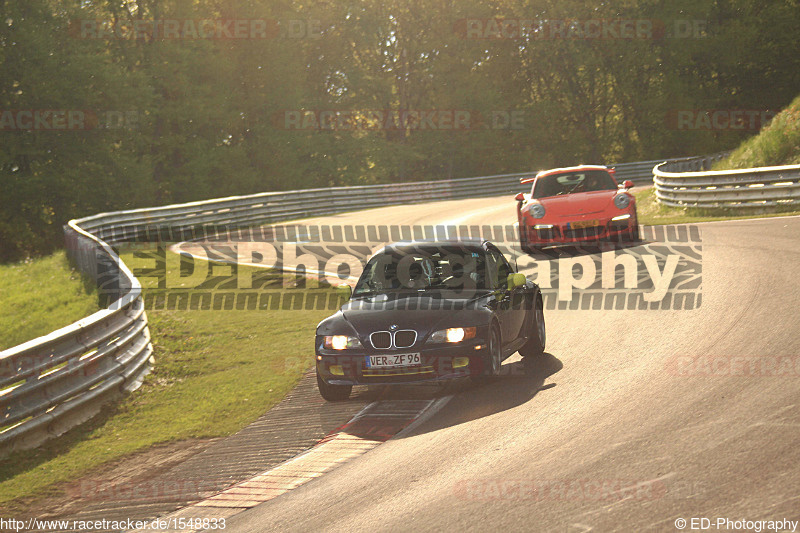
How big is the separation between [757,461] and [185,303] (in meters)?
12.0

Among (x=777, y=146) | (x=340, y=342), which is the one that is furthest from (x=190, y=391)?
(x=777, y=146)

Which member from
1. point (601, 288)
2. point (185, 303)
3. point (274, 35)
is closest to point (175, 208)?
point (185, 303)

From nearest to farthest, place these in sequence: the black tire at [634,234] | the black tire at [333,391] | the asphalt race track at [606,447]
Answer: the asphalt race track at [606,447], the black tire at [333,391], the black tire at [634,234]

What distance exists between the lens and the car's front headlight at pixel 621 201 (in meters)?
17.4

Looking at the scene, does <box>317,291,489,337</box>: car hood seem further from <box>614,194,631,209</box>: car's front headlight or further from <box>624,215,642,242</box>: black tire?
<box>624,215,642,242</box>: black tire

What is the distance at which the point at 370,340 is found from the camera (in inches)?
343

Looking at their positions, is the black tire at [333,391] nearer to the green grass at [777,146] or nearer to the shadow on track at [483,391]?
the shadow on track at [483,391]

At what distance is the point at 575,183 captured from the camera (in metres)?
18.3

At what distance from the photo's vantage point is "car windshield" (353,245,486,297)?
9.62 meters

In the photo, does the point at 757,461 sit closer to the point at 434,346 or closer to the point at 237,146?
the point at 434,346

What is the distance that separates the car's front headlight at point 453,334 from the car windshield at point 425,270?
0.86m

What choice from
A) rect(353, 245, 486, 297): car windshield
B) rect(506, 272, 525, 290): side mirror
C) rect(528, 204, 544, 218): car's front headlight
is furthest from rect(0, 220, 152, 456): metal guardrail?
rect(528, 204, 544, 218): car's front headlight

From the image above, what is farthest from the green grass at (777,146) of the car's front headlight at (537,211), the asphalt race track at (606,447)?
the asphalt race track at (606,447)

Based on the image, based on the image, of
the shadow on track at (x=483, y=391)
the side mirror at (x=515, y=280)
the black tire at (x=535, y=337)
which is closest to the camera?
the shadow on track at (x=483, y=391)
